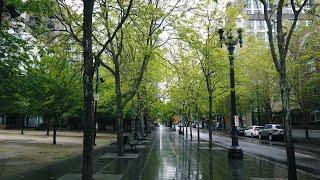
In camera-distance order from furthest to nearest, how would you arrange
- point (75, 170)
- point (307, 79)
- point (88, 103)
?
point (307, 79) < point (75, 170) < point (88, 103)

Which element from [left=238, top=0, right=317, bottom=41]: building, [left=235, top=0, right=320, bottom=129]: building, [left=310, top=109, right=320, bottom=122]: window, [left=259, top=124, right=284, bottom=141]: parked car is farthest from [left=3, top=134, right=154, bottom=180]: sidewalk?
[left=310, top=109, right=320, bottom=122]: window

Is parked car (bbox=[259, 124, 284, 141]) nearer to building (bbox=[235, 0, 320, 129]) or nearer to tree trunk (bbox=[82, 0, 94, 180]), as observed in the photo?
building (bbox=[235, 0, 320, 129])

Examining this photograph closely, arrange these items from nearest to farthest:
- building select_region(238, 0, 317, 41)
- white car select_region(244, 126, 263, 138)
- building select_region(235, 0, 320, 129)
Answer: building select_region(238, 0, 317, 41), building select_region(235, 0, 320, 129), white car select_region(244, 126, 263, 138)

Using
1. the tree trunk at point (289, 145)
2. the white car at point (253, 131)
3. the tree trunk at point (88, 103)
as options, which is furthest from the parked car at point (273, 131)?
the tree trunk at point (88, 103)

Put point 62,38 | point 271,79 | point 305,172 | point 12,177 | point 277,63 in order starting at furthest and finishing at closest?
1. point 271,79
2. point 62,38
3. point 305,172
4. point 12,177
5. point 277,63

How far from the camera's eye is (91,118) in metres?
9.96

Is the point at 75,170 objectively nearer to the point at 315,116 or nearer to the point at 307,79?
the point at 307,79

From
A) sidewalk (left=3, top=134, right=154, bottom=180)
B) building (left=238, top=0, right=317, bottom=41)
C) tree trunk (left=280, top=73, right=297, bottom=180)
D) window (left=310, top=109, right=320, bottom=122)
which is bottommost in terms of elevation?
sidewalk (left=3, top=134, right=154, bottom=180)

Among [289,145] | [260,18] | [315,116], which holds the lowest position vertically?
[289,145]

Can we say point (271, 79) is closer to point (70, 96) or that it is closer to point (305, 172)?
point (70, 96)

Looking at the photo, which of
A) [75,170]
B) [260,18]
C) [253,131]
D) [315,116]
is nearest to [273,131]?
[315,116]

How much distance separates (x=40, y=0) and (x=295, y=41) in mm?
34339

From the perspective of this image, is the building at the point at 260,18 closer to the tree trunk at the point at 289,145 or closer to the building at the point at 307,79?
the building at the point at 307,79

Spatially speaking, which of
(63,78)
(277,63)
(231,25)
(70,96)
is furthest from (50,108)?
(277,63)
